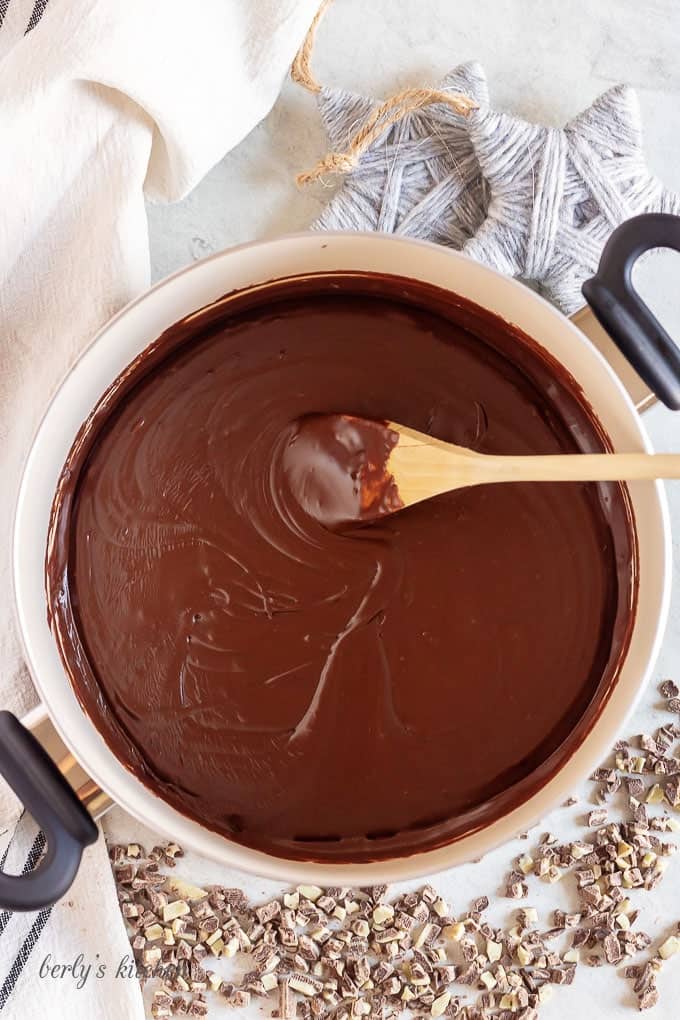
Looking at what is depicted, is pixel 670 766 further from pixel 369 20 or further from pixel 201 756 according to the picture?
pixel 369 20

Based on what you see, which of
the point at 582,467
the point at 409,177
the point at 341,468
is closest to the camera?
the point at 582,467

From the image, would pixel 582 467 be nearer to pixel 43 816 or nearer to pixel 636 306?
pixel 636 306

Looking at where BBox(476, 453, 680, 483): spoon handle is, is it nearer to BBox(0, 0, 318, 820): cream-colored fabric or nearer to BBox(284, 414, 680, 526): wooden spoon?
BBox(284, 414, 680, 526): wooden spoon

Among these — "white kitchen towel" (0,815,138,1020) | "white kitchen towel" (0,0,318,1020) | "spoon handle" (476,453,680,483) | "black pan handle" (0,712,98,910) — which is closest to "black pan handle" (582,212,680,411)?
"spoon handle" (476,453,680,483)

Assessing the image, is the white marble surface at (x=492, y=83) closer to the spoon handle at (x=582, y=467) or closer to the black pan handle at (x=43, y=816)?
the black pan handle at (x=43, y=816)

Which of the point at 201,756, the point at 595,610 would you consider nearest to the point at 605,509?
the point at 595,610

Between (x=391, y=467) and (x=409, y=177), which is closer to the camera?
(x=391, y=467)

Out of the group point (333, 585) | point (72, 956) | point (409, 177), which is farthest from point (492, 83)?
point (72, 956)
